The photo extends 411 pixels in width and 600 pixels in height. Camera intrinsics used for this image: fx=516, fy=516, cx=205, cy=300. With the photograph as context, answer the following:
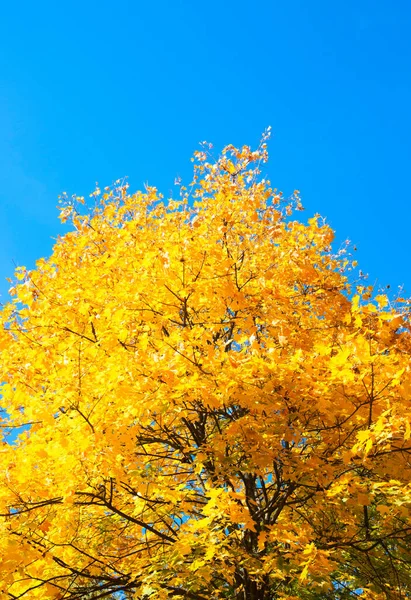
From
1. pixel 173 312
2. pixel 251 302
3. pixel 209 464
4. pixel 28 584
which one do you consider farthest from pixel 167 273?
pixel 28 584

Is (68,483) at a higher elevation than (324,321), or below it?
below

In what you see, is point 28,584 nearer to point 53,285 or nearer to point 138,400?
point 138,400

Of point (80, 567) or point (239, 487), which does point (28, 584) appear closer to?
point (80, 567)

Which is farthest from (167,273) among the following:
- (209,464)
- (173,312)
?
(209,464)

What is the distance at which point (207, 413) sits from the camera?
500cm

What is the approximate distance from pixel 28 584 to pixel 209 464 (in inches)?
86.3

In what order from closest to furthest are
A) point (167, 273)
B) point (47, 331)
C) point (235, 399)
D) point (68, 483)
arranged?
point (68, 483)
point (235, 399)
point (167, 273)
point (47, 331)

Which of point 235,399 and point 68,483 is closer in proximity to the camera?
point 68,483

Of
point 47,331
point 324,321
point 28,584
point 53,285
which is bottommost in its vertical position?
point 28,584

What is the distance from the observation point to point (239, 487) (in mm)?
6773

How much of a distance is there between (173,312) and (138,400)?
1.47 m

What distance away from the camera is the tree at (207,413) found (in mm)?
4082

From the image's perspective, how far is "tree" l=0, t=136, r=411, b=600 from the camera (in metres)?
4.08

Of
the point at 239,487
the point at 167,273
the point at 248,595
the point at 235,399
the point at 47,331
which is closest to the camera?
the point at 235,399
